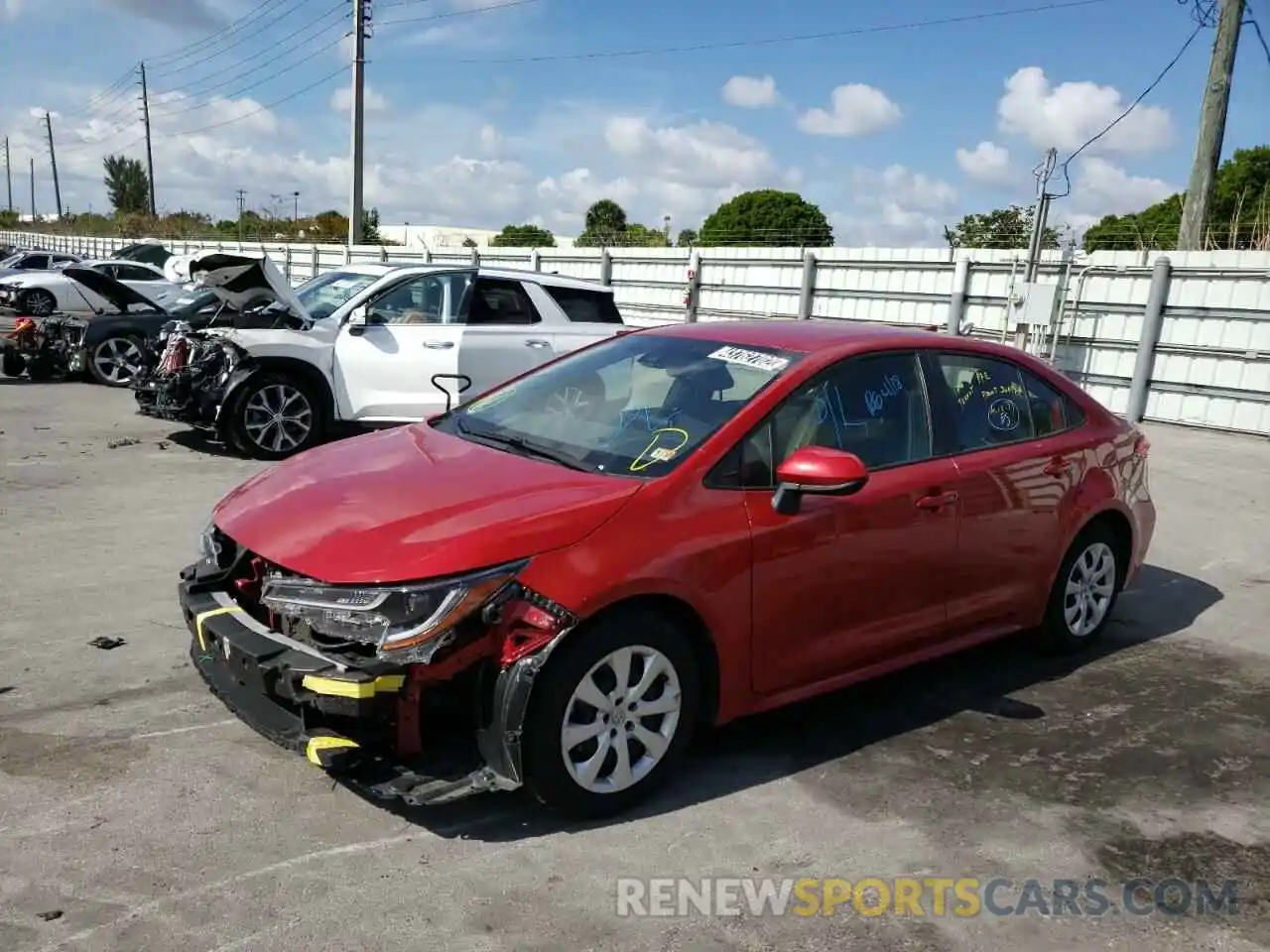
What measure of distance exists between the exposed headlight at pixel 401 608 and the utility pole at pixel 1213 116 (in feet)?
46.9

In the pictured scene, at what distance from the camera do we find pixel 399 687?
303 cm

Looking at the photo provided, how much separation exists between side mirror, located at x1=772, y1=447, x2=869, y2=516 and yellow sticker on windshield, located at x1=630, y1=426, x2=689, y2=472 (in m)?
0.38

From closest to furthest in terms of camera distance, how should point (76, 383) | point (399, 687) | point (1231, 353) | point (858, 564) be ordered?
point (399, 687)
point (858, 564)
point (1231, 353)
point (76, 383)

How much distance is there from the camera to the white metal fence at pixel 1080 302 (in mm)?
12359

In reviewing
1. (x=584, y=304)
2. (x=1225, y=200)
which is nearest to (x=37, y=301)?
(x=584, y=304)

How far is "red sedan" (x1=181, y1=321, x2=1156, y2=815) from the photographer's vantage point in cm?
311

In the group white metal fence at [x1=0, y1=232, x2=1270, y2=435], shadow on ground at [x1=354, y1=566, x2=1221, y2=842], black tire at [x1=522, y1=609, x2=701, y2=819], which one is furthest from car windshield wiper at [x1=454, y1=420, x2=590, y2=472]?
white metal fence at [x1=0, y1=232, x2=1270, y2=435]

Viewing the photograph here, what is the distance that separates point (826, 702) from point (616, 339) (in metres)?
1.91

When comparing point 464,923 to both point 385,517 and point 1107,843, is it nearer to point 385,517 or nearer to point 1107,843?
point 385,517

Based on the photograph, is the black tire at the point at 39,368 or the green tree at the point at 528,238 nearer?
the black tire at the point at 39,368

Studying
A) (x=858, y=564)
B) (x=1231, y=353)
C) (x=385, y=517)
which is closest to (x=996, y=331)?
(x=1231, y=353)

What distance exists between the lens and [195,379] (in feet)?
29.1

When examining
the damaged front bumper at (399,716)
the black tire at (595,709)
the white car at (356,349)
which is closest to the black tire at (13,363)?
the white car at (356,349)

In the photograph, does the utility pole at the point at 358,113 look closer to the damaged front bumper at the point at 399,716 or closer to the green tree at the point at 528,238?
the green tree at the point at 528,238
